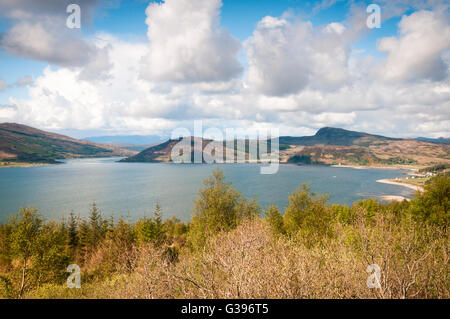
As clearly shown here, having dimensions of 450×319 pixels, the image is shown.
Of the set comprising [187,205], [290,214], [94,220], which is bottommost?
[187,205]

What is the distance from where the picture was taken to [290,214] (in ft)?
100

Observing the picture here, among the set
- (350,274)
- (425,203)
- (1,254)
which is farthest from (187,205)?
(350,274)

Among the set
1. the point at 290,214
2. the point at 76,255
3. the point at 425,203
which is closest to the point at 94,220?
the point at 76,255

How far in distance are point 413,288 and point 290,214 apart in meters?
22.3

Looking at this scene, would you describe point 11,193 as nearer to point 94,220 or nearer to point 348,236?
point 94,220

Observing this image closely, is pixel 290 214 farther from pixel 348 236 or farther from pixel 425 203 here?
pixel 425 203

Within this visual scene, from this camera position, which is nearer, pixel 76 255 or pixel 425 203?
pixel 425 203

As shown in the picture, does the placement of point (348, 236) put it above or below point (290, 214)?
above
